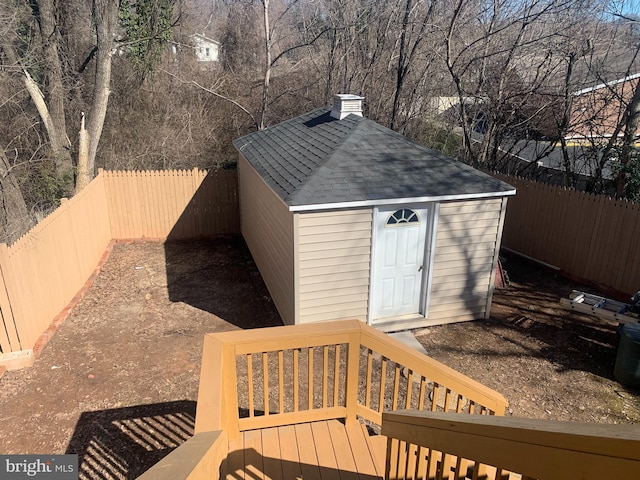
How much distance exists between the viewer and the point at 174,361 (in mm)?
6676

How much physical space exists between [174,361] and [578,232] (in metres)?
7.98

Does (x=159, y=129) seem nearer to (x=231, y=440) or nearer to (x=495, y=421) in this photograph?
(x=231, y=440)

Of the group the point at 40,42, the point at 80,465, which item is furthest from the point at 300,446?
the point at 40,42

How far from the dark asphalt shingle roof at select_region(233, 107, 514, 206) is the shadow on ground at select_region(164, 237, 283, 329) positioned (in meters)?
2.22

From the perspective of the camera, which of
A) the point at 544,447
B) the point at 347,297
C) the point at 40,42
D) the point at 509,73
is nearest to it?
the point at 544,447

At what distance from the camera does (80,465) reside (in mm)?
4828

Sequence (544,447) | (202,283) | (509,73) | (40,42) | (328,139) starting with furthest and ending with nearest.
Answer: (509,73), (40,42), (202,283), (328,139), (544,447)

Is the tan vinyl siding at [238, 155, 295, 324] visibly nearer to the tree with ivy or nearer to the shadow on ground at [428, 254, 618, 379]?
the shadow on ground at [428, 254, 618, 379]

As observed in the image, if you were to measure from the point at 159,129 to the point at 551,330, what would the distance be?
1282 cm

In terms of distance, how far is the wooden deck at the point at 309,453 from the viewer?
11.8 feet

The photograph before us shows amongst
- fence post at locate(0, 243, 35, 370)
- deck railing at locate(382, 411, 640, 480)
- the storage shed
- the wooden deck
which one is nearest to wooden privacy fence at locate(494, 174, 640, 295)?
the storage shed

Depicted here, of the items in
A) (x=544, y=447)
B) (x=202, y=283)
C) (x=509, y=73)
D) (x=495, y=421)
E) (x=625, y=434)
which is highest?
(x=509, y=73)

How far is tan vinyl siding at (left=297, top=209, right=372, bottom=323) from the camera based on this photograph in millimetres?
6922

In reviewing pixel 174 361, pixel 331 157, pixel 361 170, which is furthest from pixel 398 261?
pixel 174 361
